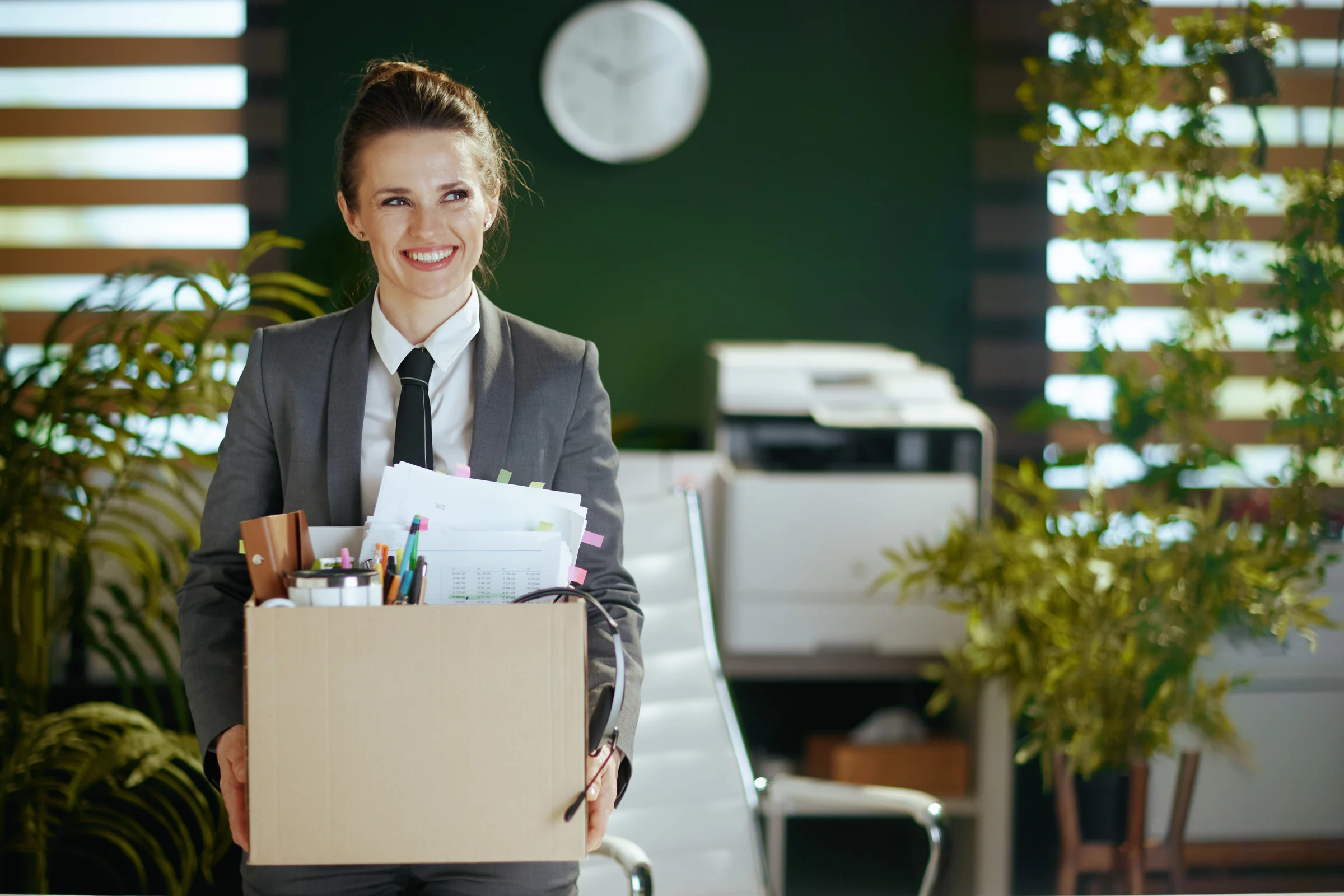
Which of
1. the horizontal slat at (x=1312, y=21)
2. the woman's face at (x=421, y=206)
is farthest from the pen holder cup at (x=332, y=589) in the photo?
the horizontal slat at (x=1312, y=21)

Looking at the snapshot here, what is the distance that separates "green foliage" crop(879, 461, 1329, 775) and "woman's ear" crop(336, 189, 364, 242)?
1579mm

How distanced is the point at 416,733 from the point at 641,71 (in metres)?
2.74

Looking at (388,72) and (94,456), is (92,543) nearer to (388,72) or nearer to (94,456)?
(94,456)

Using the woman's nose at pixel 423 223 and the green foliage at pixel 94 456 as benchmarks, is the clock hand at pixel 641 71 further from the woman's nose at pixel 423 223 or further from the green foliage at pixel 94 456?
the woman's nose at pixel 423 223

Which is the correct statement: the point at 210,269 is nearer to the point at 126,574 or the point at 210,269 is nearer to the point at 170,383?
the point at 170,383

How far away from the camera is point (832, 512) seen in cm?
262

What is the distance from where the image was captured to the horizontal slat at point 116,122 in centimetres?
331

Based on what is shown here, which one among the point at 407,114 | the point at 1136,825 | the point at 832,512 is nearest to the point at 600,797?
the point at 407,114

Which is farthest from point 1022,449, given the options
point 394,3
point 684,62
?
point 394,3

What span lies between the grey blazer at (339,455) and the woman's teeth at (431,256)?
10 centimetres

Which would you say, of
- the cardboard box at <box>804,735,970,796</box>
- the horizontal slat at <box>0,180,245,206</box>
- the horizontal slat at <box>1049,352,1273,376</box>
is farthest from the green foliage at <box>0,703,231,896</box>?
the horizontal slat at <box>1049,352,1273,376</box>

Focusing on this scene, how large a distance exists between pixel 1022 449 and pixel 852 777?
49.0 inches

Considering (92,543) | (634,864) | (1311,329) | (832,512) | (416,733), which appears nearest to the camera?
(416,733)

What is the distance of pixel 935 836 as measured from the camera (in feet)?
5.39
